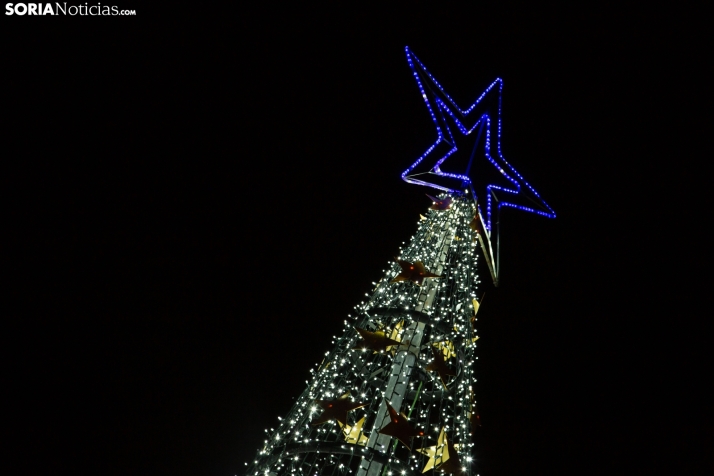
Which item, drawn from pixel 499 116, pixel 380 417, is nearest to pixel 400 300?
pixel 380 417

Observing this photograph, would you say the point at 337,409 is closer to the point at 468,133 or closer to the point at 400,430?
the point at 400,430

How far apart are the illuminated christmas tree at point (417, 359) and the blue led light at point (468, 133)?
0.01 m

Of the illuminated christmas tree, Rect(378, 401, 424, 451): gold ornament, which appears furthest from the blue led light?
Rect(378, 401, 424, 451): gold ornament

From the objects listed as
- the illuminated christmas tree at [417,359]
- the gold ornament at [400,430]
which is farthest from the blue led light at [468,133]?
the gold ornament at [400,430]

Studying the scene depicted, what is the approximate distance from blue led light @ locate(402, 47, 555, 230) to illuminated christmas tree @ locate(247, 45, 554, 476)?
1cm

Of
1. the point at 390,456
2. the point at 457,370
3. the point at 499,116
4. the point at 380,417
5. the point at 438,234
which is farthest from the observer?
the point at 499,116

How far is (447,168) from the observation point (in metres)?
6.13

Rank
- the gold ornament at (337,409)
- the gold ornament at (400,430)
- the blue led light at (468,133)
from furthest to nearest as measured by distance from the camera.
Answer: the blue led light at (468,133), the gold ornament at (337,409), the gold ornament at (400,430)

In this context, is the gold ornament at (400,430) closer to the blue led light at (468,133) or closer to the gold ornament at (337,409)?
the gold ornament at (337,409)

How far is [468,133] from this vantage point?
228 inches

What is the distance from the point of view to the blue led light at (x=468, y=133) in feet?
17.9

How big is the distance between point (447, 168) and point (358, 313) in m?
2.54

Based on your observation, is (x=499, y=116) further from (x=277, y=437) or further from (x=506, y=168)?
(x=277, y=437)

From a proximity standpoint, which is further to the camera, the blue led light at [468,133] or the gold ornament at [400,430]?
the blue led light at [468,133]
